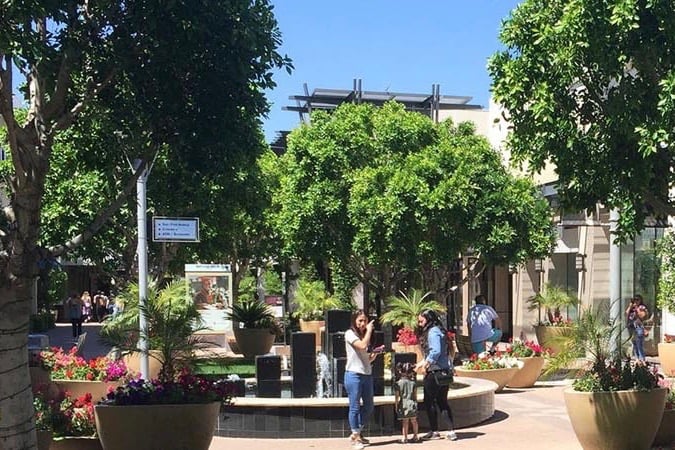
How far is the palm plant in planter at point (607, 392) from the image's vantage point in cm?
870

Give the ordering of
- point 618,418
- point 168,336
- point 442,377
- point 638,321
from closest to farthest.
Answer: point 618,418 → point 168,336 → point 442,377 → point 638,321

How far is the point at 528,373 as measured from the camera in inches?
625

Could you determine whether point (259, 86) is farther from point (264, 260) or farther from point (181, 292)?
point (264, 260)

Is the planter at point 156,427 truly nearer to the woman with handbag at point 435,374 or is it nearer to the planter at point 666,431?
the woman with handbag at point 435,374

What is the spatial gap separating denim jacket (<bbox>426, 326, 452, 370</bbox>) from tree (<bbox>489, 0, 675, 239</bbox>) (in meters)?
2.82

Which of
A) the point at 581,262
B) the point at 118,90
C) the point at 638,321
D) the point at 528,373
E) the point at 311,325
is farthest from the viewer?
the point at 311,325

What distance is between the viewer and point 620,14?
6883 mm

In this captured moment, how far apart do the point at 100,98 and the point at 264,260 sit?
96.8 feet

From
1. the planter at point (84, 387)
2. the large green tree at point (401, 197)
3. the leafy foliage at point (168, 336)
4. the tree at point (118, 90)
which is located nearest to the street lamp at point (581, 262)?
the large green tree at point (401, 197)

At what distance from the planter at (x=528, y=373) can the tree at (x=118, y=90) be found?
9.97 m

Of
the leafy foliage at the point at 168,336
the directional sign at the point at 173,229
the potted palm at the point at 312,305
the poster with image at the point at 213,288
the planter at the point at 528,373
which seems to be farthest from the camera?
the potted palm at the point at 312,305

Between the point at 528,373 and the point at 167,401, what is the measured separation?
9443mm

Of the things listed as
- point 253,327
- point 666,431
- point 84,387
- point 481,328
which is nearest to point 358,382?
point 666,431

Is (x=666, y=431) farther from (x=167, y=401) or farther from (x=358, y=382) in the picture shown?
(x=167, y=401)
